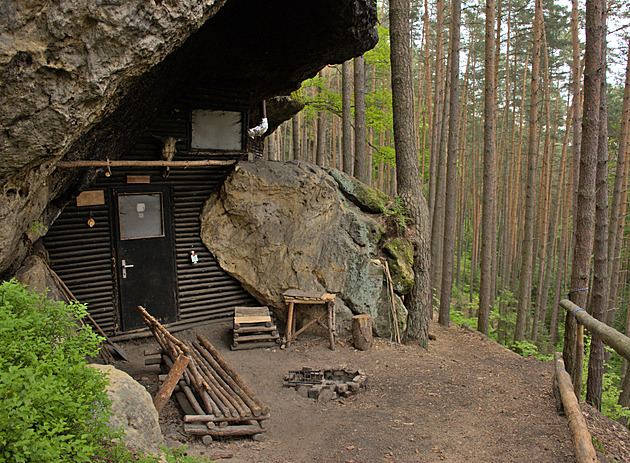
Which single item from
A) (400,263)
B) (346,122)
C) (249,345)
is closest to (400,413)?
(249,345)

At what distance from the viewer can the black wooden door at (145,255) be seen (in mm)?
8383

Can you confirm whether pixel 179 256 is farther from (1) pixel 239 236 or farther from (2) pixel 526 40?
(2) pixel 526 40

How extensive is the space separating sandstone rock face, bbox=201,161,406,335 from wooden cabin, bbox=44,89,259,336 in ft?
1.34

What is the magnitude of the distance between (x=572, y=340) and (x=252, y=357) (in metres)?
5.17

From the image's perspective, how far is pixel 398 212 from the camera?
34.0ft

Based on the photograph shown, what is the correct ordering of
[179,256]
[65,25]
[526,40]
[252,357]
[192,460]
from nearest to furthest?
1. [192,460]
2. [65,25]
3. [252,357]
4. [179,256]
5. [526,40]

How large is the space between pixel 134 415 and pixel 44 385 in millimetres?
1535

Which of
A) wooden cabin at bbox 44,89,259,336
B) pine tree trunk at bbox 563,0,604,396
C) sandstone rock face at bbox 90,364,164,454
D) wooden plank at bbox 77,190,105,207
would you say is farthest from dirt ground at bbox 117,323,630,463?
wooden plank at bbox 77,190,105,207

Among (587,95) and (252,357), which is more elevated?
(587,95)

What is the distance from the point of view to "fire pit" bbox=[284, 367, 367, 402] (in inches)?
250

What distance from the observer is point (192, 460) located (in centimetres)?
325

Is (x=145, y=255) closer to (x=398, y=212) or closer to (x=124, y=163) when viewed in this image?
(x=124, y=163)

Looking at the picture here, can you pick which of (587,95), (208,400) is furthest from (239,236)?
(587,95)

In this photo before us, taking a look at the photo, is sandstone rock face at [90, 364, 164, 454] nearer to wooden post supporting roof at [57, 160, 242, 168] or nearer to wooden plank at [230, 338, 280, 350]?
wooden post supporting roof at [57, 160, 242, 168]
